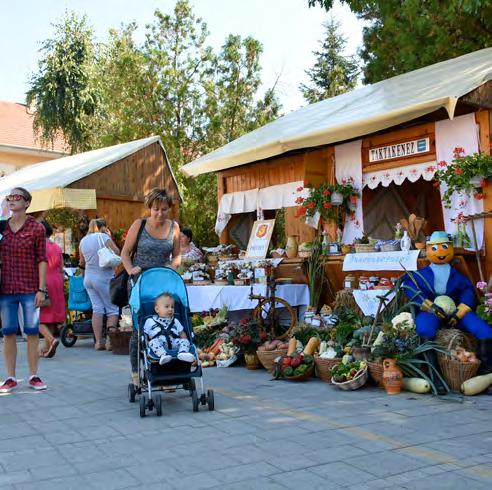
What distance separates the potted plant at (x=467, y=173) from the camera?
26.1 feet

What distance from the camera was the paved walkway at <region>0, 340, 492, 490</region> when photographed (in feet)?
12.4

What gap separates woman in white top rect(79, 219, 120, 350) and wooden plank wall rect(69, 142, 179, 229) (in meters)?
6.23

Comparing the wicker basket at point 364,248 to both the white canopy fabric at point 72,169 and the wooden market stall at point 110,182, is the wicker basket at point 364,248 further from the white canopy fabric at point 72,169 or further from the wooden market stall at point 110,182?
the white canopy fabric at point 72,169

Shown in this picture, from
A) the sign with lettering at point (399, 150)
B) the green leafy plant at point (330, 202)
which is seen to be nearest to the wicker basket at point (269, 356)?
the green leafy plant at point (330, 202)

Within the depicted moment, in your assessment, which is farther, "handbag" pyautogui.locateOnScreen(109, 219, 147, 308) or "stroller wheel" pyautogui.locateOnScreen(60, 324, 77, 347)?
"stroller wheel" pyautogui.locateOnScreen(60, 324, 77, 347)

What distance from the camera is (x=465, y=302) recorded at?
6.73 metres

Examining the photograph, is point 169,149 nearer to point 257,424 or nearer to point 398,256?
point 398,256

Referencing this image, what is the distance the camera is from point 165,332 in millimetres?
5699

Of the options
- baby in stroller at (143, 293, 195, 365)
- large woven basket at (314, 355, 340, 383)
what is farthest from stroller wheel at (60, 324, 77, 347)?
baby in stroller at (143, 293, 195, 365)

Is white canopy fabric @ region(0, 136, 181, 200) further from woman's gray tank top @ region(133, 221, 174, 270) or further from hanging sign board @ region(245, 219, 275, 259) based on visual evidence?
woman's gray tank top @ region(133, 221, 174, 270)

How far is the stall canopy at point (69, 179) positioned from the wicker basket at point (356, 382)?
10577 millimetres

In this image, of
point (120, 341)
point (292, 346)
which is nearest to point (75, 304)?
point (120, 341)

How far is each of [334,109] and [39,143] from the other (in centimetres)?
2209

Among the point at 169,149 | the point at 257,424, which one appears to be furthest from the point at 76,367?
the point at 169,149
